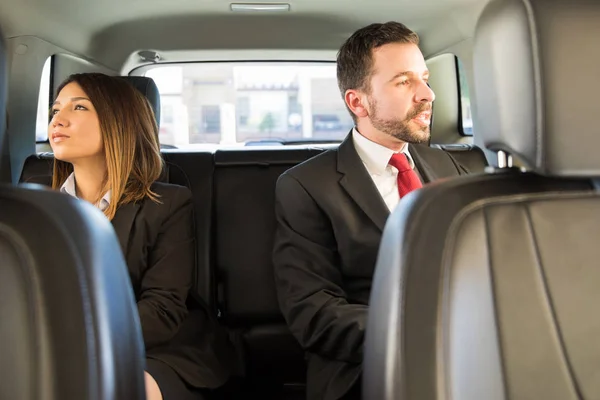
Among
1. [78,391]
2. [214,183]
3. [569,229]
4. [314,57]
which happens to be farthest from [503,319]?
[314,57]

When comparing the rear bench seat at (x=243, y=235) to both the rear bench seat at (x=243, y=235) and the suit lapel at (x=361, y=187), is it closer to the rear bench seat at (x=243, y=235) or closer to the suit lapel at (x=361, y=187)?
the rear bench seat at (x=243, y=235)

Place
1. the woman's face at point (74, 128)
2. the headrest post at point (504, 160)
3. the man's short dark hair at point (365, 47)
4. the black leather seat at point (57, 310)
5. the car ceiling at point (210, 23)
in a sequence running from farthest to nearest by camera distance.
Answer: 1. the car ceiling at point (210, 23)
2. the man's short dark hair at point (365, 47)
3. the woman's face at point (74, 128)
4. the headrest post at point (504, 160)
5. the black leather seat at point (57, 310)

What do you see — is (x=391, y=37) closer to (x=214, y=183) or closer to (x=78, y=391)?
(x=214, y=183)

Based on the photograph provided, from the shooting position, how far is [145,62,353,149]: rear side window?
2.75 m

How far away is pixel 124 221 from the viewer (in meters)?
1.52

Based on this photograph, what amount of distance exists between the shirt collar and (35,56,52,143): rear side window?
128 centimetres

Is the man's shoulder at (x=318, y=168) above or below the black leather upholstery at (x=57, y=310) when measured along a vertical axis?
above

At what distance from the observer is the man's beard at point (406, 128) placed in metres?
1.61

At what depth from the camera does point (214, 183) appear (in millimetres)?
1950

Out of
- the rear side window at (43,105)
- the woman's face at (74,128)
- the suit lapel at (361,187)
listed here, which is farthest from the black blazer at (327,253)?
the rear side window at (43,105)

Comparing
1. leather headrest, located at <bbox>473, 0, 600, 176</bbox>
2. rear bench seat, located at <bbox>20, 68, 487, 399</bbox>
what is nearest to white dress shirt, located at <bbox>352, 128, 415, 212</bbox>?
rear bench seat, located at <bbox>20, 68, 487, 399</bbox>

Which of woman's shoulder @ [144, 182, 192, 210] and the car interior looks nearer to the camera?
the car interior

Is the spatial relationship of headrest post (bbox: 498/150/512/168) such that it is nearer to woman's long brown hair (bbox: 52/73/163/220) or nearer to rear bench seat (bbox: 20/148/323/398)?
woman's long brown hair (bbox: 52/73/163/220)

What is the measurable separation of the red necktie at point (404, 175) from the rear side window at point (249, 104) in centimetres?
99
